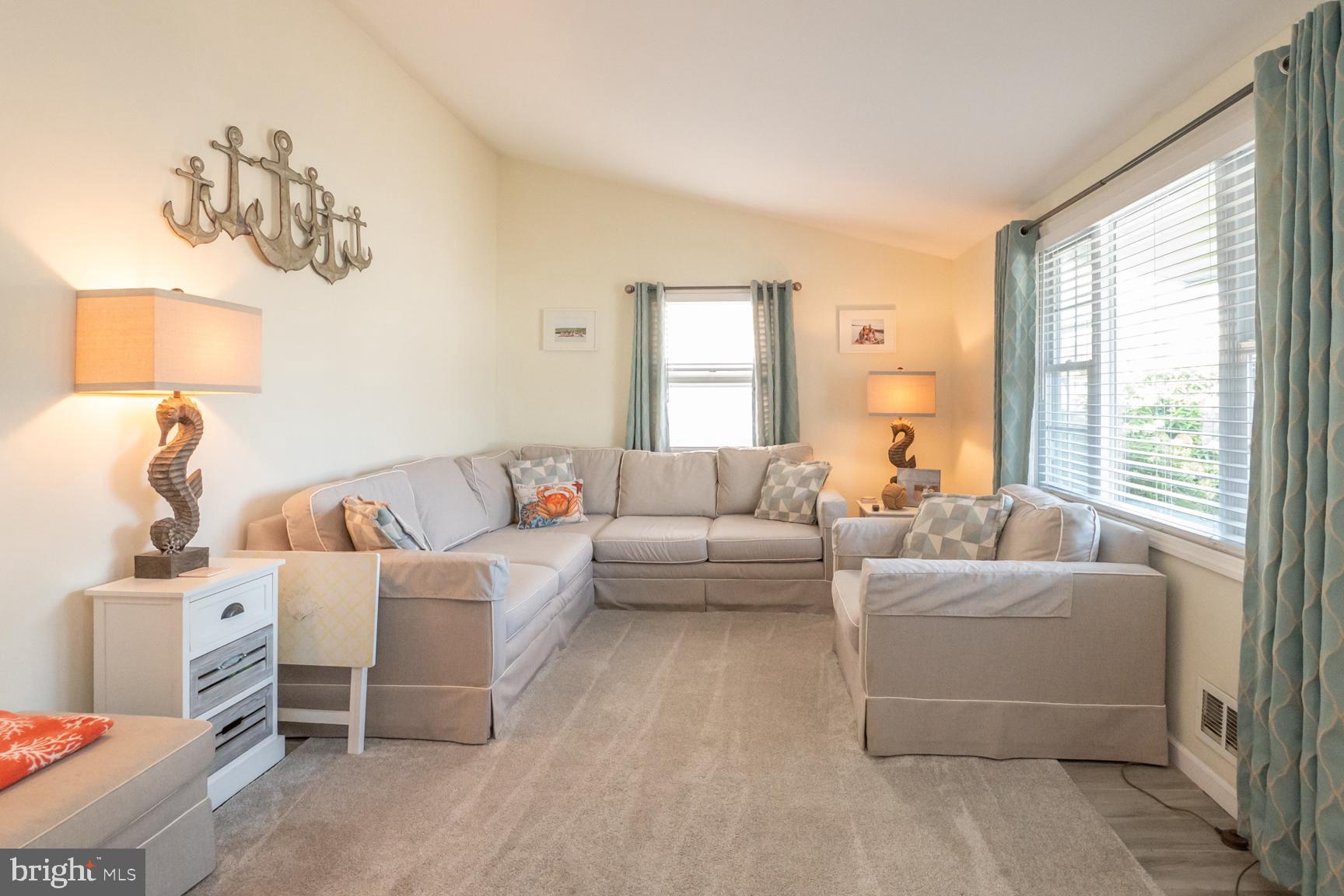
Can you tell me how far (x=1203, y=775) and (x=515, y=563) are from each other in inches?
109

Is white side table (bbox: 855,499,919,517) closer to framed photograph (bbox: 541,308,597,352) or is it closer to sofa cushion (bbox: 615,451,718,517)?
sofa cushion (bbox: 615,451,718,517)

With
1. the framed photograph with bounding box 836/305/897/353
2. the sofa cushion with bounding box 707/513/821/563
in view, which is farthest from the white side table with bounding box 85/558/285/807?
the framed photograph with bounding box 836/305/897/353

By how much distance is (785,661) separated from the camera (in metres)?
3.67

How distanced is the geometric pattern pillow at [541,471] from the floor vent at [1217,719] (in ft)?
11.6

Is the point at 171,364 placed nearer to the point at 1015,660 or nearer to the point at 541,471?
the point at 1015,660

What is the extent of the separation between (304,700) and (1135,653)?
289 cm

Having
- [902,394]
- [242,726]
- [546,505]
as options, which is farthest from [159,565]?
[902,394]

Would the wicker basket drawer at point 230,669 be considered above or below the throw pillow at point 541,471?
below

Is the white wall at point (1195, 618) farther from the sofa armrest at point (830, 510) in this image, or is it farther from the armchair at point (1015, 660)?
the sofa armrest at point (830, 510)

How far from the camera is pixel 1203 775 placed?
2420 mm

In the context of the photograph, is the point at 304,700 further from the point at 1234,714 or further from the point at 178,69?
the point at 1234,714

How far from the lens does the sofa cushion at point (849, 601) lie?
2.90m

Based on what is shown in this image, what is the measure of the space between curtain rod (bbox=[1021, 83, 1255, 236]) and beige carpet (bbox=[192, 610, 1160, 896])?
2.14 meters

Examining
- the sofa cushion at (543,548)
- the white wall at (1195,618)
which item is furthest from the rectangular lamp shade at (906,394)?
the sofa cushion at (543,548)
